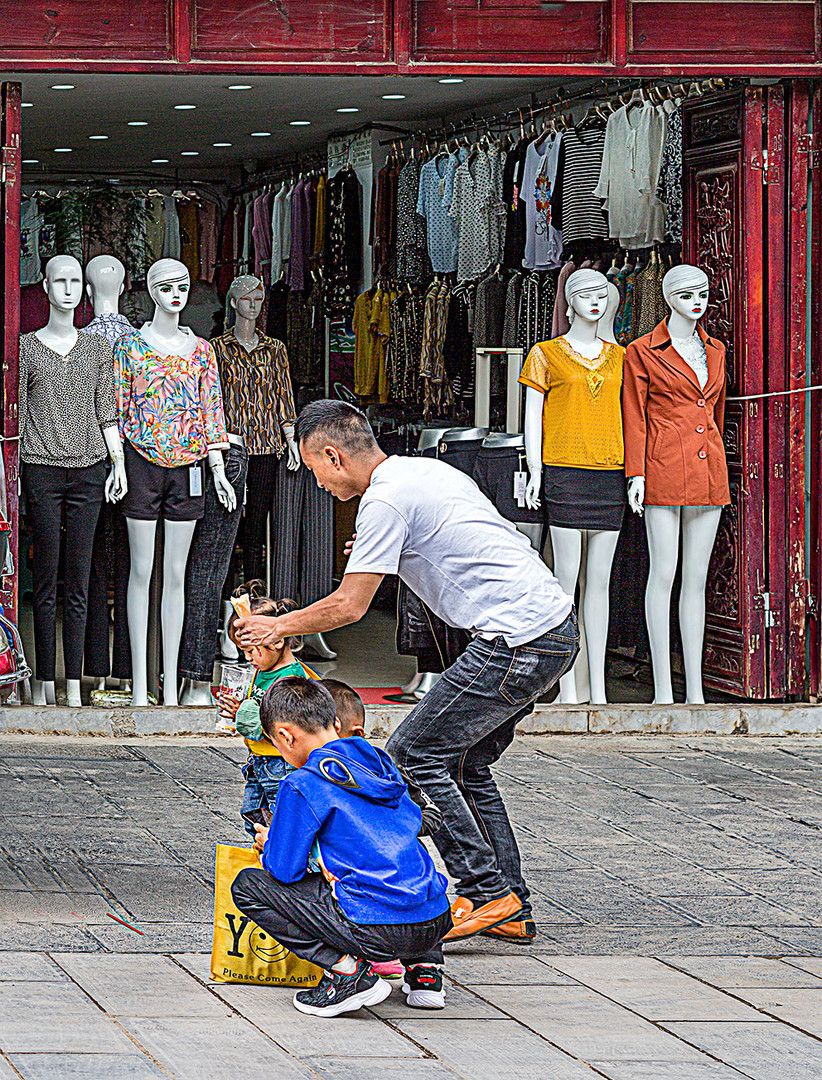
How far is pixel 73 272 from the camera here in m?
7.82

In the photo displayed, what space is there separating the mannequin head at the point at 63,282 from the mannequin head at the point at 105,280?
527 millimetres

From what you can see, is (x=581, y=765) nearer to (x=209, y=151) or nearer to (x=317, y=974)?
(x=317, y=974)

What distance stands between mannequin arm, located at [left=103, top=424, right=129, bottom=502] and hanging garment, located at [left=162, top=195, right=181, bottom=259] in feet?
18.7

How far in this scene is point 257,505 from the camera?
9086 mm

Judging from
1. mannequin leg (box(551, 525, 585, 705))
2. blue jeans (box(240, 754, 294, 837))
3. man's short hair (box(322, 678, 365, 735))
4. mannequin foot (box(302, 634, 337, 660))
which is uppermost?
mannequin leg (box(551, 525, 585, 705))

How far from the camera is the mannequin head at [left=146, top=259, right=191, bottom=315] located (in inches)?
312

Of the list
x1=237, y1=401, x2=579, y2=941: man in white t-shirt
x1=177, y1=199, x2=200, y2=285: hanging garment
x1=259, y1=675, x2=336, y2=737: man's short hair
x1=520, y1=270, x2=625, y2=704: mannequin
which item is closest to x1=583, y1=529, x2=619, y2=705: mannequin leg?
x1=520, y1=270, x2=625, y2=704: mannequin

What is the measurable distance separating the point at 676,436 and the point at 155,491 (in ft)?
7.96

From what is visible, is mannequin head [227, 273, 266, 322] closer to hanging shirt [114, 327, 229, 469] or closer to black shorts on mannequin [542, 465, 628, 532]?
hanging shirt [114, 327, 229, 469]

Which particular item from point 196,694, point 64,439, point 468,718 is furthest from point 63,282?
point 468,718

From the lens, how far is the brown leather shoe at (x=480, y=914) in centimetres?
491

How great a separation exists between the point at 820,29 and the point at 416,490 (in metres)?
4.33

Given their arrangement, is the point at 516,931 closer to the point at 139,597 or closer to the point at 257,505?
the point at 139,597

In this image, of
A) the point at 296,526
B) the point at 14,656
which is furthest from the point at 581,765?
the point at 14,656
